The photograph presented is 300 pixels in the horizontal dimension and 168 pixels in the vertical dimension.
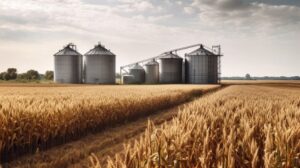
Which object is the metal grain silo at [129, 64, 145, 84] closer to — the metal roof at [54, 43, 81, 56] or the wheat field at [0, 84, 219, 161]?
the metal roof at [54, 43, 81, 56]

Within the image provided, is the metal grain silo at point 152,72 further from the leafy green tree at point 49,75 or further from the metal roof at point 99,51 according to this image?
the leafy green tree at point 49,75

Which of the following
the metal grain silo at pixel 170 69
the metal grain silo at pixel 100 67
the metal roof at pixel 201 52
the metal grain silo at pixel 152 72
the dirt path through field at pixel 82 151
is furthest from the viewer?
the metal grain silo at pixel 152 72

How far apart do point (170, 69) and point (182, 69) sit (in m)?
3.47

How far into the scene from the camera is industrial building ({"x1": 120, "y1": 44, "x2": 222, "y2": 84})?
7312cm

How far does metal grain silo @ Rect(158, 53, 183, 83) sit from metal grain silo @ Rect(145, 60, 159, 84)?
216 centimetres

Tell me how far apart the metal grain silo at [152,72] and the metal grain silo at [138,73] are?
4.07 ft

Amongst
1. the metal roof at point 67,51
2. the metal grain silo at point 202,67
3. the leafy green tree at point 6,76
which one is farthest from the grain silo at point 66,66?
the leafy green tree at point 6,76

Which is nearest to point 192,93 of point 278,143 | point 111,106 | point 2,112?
point 111,106

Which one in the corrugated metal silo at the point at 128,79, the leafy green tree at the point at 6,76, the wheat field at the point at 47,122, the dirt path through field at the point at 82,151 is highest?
the leafy green tree at the point at 6,76

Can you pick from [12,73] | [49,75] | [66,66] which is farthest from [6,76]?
[66,66]

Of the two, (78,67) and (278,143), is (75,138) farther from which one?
(78,67)

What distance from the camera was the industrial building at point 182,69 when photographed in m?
73.1

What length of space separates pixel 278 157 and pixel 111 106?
11511mm

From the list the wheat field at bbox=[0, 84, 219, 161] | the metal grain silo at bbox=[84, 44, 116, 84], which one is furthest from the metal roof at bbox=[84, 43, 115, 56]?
the wheat field at bbox=[0, 84, 219, 161]
